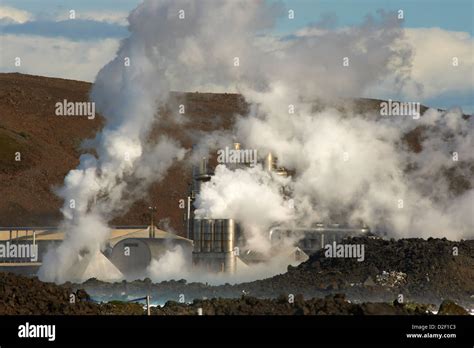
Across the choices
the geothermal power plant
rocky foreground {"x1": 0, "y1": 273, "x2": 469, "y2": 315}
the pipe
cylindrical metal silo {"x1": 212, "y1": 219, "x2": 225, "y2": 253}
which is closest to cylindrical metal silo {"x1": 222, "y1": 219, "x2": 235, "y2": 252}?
the geothermal power plant

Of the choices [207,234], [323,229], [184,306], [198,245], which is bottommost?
[184,306]

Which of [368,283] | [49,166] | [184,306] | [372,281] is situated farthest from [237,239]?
[49,166]

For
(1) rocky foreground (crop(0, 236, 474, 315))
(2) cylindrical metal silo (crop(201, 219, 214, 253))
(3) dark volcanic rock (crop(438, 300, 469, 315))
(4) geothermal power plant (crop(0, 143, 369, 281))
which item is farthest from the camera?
(2) cylindrical metal silo (crop(201, 219, 214, 253))

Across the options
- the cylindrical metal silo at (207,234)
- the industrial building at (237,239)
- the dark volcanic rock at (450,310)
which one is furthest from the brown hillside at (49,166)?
the dark volcanic rock at (450,310)

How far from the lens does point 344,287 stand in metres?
75.7

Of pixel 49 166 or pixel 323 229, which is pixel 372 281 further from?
pixel 49 166

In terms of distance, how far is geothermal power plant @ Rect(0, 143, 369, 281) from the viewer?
89.9 metres

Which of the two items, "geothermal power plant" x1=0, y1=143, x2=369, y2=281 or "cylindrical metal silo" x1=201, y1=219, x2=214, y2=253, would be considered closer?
"geothermal power plant" x1=0, y1=143, x2=369, y2=281

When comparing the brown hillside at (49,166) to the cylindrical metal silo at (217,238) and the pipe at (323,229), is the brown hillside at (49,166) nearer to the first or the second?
the pipe at (323,229)

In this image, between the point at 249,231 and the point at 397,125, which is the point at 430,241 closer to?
the point at 249,231

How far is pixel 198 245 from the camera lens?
298 ft

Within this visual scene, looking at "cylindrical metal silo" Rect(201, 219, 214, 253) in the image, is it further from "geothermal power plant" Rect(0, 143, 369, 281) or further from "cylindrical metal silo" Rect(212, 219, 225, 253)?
"cylindrical metal silo" Rect(212, 219, 225, 253)
